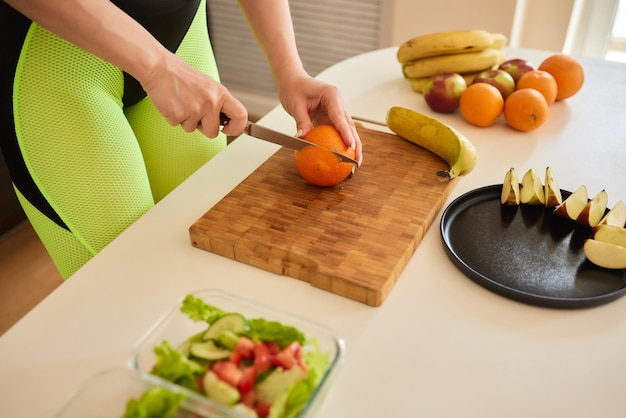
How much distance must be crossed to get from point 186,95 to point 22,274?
1508 millimetres

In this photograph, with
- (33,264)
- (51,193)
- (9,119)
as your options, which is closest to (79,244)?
(51,193)

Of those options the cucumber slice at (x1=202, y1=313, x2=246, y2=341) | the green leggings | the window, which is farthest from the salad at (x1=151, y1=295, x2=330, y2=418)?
the window

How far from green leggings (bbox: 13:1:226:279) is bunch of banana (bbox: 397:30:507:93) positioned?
2.39ft

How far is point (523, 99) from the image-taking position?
1259 mm

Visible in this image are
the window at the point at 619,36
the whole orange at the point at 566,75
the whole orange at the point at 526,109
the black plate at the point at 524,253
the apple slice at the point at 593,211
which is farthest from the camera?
the window at the point at 619,36

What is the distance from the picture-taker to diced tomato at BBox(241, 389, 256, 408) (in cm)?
57

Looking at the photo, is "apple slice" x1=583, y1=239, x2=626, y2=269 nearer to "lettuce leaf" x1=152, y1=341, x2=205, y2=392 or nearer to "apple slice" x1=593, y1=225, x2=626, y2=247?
"apple slice" x1=593, y1=225, x2=626, y2=247

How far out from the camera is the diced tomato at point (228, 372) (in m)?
0.57

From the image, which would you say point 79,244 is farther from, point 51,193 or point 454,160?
point 454,160

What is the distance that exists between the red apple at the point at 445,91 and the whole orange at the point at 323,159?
1.24 feet

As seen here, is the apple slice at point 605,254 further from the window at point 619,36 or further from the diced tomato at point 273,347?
the window at point 619,36

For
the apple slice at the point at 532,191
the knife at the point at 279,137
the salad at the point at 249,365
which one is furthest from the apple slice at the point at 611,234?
the salad at the point at 249,365

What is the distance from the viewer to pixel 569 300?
0.80m

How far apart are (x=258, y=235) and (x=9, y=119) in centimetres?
48
